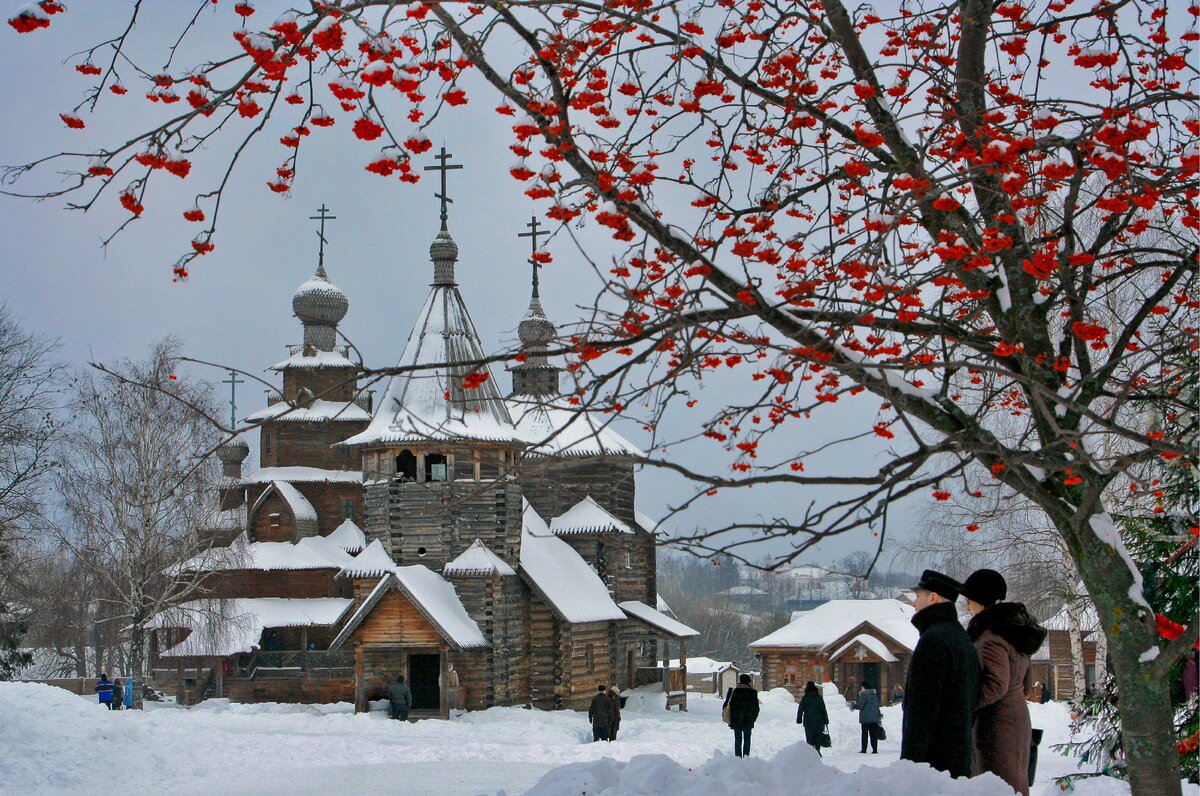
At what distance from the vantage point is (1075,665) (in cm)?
→ 2530

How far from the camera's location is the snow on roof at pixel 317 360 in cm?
4375

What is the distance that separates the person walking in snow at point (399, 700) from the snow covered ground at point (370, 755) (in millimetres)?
1034

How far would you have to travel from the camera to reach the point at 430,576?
3066 cm

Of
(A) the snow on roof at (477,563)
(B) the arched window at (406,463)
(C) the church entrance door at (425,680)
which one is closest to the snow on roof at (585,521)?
(A) the snow on roof at (477,563)

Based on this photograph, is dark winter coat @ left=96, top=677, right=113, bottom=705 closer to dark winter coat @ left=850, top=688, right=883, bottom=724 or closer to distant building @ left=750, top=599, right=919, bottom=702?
dark winter coat @ left=850, top=688, right=883, bottom=724

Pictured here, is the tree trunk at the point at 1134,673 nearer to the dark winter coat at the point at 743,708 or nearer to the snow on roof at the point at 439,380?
the dark winter coat at the point at 743,708

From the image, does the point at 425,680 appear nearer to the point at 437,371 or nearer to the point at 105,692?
the point at 105,692

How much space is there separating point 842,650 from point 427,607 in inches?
817

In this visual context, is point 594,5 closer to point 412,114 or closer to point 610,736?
point 412,114

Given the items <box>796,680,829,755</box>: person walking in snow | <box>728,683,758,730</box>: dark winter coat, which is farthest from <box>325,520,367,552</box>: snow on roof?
<box>796,680,829,755</box>: person walking in snow

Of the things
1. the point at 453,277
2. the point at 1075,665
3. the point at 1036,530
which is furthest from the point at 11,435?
the point at 1075,665

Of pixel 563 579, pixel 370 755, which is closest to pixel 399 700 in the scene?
pixel 563 579

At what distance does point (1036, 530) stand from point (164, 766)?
1573 centimetres

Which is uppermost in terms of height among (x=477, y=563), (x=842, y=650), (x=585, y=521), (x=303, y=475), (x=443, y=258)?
(x=443, y=258)
